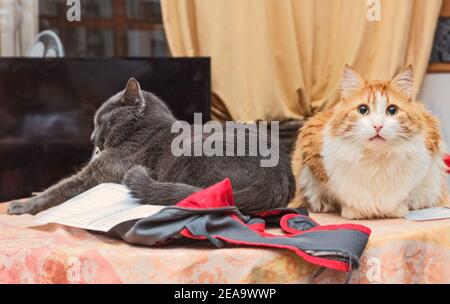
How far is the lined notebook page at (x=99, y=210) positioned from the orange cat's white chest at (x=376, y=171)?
48 cm

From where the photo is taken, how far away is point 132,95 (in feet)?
4.80

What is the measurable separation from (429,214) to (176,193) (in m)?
0.65

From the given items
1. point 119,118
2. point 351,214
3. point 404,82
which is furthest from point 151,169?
point 404,82

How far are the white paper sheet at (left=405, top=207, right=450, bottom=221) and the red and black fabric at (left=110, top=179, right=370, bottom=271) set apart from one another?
0.27m

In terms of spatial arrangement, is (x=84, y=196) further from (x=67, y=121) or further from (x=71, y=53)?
(x=71, y=53)

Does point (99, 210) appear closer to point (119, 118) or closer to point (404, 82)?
point (119, 118)

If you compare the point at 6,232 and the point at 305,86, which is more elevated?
the point at 305,86

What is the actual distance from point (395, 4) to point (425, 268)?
1.22m

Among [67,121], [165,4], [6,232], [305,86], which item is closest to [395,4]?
[305,86]

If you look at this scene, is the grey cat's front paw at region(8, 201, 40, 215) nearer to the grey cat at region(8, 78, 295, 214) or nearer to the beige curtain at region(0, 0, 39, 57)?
the grey cat at region(8, 78, 295, 214)

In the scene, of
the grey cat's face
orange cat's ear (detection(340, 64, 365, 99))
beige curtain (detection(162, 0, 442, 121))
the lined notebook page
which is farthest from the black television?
orange cat's ear (detection(340, 64, 365, 99))

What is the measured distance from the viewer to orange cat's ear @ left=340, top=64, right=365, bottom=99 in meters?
1.38
